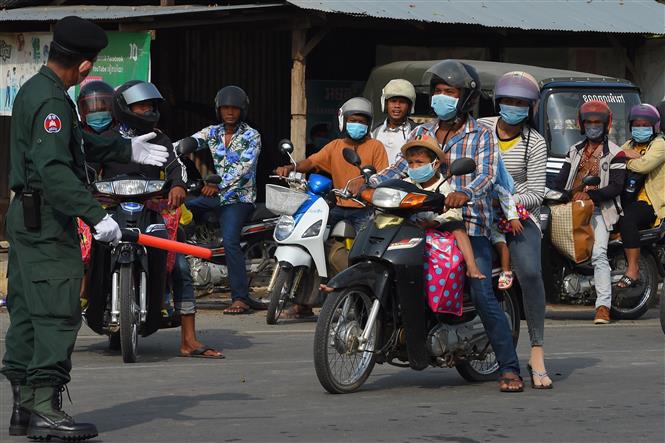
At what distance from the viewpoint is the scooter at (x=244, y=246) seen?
1362 centimetres

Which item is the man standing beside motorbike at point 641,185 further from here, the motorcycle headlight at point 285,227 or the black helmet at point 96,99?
the black helmet at point 96,99

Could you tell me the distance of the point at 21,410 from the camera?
22.2 ft

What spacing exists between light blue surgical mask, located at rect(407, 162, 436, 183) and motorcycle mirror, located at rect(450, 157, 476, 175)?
0.40 metres

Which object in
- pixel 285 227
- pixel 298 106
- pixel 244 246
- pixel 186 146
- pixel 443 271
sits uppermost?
pixel 298 106

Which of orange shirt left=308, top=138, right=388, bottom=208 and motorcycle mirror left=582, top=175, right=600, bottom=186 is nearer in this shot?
orange shirt left=308, top=138, right=388, bottom=208

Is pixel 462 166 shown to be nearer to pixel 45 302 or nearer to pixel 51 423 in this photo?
pixel 45 302

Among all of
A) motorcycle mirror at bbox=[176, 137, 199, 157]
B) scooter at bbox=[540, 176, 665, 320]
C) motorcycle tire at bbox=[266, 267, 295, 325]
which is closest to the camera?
motorcycle mirror at bbox=[176, 137, 199, 157]

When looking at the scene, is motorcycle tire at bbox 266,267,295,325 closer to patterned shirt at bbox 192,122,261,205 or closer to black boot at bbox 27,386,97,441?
patterned shirt at bbox 192,122,261,205

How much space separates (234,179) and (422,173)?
4.81 metres

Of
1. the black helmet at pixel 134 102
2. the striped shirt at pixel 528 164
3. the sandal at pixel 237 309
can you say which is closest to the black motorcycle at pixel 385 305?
the striped shirt at pixel 528 164

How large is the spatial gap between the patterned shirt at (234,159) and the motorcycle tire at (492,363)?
4498 millimetres

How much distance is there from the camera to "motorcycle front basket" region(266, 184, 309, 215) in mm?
12117

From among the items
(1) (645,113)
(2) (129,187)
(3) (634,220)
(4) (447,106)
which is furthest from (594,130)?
(2) (129,187)

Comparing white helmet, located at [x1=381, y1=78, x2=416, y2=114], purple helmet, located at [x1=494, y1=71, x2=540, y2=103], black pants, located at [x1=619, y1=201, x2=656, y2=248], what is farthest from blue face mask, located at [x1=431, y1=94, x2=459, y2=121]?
black pants, located at [x1=619, y1=201, x2=656, y2=248]
